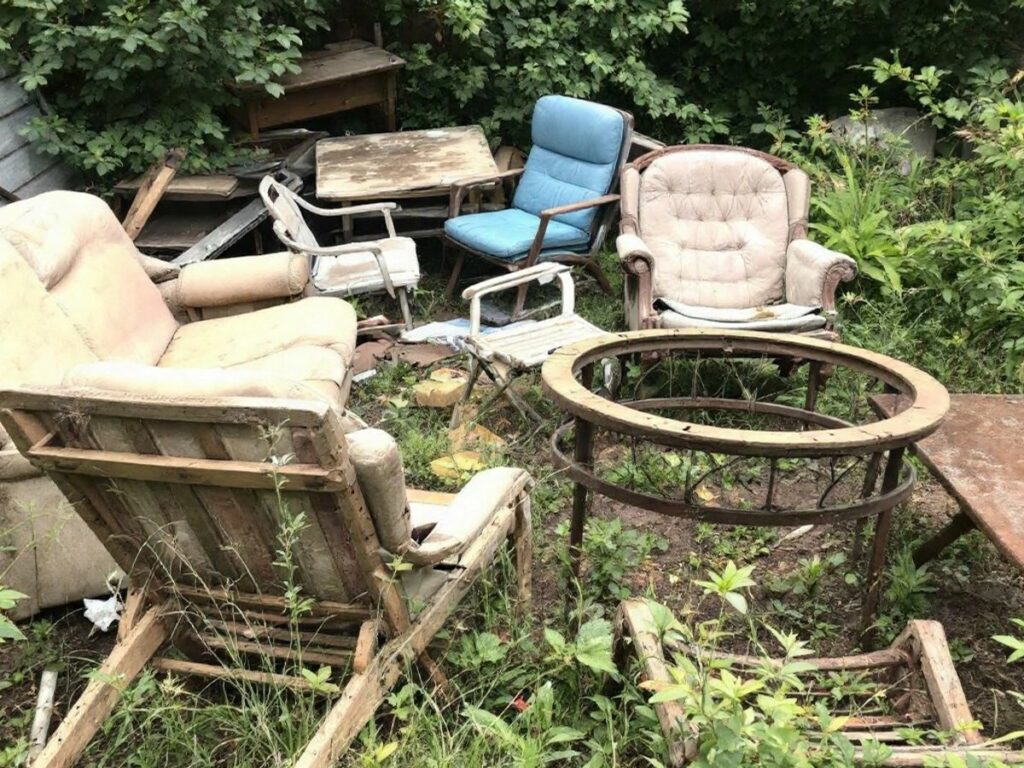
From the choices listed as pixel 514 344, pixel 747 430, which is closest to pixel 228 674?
pixel 747 430

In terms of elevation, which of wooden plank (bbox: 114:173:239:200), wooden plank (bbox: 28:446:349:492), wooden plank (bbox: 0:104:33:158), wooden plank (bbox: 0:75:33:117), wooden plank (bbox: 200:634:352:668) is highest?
wooden plank (bbox: 28:446:349:492)

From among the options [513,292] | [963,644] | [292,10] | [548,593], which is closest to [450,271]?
[513,292]

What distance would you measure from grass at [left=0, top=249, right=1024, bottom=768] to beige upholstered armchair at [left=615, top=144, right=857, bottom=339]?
0.47 metres

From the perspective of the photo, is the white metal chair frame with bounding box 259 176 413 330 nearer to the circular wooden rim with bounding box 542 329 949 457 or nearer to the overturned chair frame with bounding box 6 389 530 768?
the circular wooden rim with bounding box 542 329 949 457

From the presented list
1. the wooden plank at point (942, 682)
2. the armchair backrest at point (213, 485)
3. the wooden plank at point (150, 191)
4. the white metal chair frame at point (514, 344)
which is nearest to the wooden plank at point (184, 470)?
the armchair backrest at point (213, 485)

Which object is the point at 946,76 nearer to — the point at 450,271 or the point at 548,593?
the point at 450,271

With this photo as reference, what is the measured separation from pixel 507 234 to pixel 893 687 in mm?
3636

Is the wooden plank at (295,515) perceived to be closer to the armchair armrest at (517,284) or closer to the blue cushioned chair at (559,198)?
the armchair armrest at (517,284)

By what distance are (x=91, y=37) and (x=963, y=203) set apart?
194 inches

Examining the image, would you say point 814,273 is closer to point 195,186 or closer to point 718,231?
point 718,231

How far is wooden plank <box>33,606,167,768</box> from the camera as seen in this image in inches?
72.4

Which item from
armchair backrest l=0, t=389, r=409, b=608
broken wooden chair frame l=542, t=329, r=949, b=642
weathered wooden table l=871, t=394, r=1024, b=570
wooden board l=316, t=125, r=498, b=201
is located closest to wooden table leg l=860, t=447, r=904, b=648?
broken wooden chair frame l=542, t=329, r=949, b=642

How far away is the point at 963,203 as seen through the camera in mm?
4812

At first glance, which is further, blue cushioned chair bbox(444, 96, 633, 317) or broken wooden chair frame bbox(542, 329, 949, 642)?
blue cushioned chair bbox(444, 96, 633, 317)
